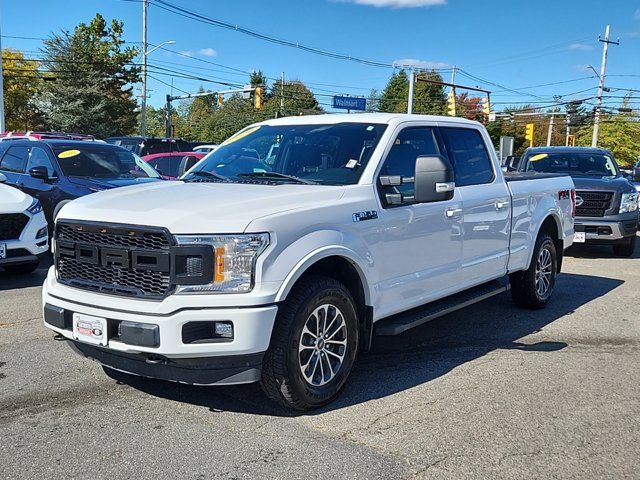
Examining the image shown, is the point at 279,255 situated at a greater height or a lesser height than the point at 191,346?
greater

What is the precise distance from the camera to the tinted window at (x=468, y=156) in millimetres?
5486

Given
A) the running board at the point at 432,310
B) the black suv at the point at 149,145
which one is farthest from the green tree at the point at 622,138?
the running board at the point at 432,310

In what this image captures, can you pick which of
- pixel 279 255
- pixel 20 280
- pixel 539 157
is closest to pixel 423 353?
pixel 279 255

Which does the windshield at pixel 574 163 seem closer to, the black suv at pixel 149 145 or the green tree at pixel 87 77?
the black suv at pixel 149 145

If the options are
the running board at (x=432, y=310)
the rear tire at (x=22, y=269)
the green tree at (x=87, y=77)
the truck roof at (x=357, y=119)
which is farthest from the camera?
the green tree at (x=87, y=77)

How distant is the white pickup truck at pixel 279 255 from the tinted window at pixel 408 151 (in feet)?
0.05

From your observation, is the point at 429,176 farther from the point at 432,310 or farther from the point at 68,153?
the point at 68,153

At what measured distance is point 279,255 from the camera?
3.61 m

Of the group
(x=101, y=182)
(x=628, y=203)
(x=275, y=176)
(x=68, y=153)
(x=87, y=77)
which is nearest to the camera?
(x=275, y=176)

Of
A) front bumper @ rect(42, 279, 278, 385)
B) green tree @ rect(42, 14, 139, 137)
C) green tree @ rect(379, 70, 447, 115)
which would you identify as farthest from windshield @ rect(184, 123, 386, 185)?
green tree @ rect(379, 70, 447, 115)

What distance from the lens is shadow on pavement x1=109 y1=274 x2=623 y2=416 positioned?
4219mm

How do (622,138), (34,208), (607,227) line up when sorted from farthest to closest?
(622,138) → (607,227) → (34,208)

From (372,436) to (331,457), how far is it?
1.20 feet

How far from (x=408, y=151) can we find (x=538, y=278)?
2.84 m
